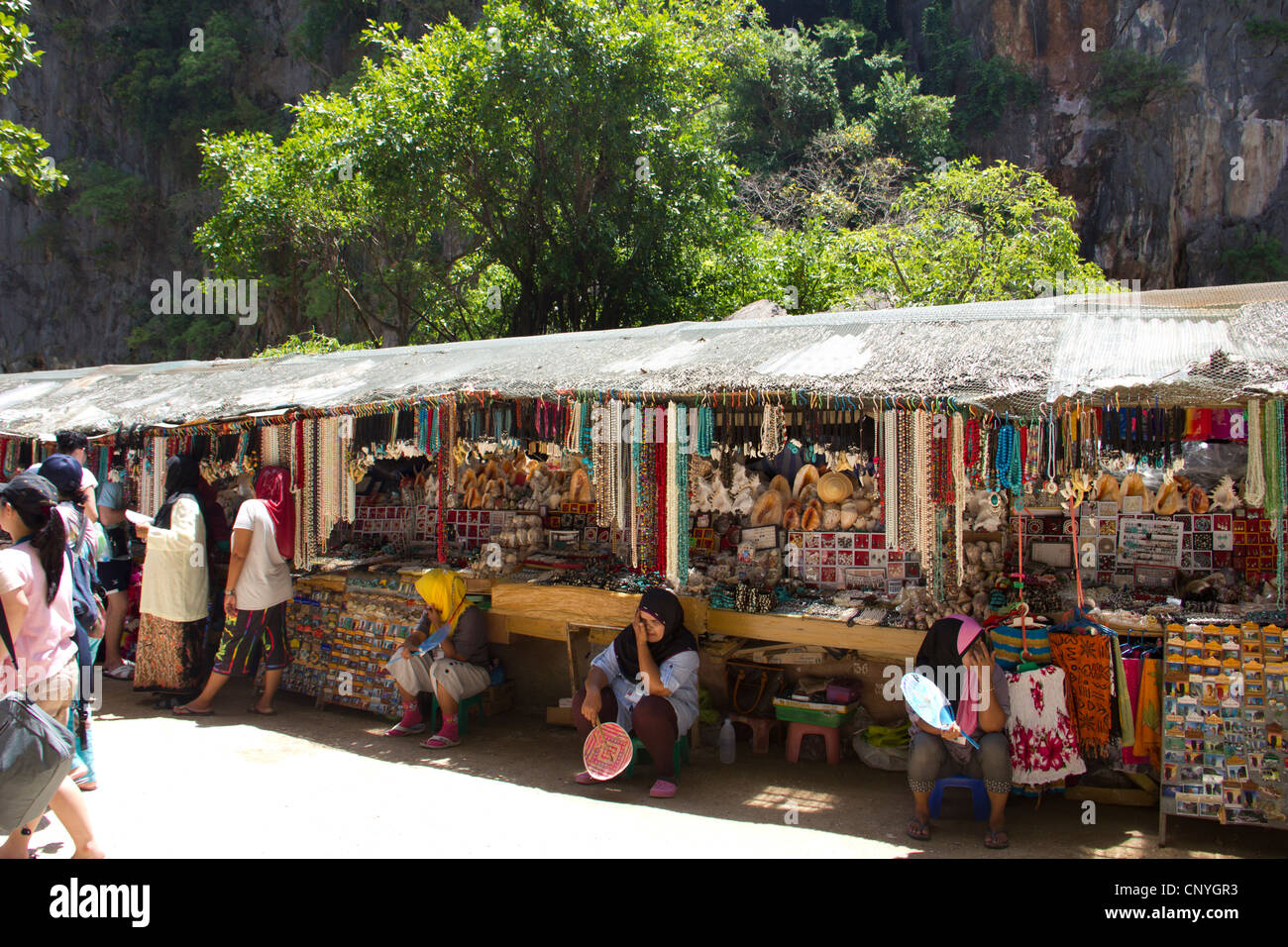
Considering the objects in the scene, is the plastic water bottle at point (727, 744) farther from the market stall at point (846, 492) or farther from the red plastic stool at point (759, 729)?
the market stall at point (846, 492)

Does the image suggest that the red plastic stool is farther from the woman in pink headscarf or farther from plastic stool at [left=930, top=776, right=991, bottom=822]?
the woman in pink headscarf

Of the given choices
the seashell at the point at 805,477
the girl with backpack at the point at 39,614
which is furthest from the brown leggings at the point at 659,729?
the girl with backpack at the point at 39,614

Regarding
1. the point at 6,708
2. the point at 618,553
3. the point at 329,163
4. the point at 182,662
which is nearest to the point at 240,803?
the point at 6,708

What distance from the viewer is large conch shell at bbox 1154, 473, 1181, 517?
5.16 m

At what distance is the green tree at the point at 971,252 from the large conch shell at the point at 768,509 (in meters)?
9.26

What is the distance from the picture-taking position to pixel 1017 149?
26.7 metres

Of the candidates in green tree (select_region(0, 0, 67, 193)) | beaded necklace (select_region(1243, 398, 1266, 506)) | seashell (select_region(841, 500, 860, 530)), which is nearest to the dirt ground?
seashell (select_region(841, 500, 860, 530))

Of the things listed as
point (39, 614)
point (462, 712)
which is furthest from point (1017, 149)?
point (39, 614)

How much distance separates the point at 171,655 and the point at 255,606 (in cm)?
75

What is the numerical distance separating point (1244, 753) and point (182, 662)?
20.3 ft

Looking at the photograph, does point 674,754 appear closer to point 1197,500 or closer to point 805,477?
point 805,477

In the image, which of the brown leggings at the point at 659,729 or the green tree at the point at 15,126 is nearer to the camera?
the brown leggings at the point at 659,729

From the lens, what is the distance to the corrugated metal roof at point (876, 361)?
163 inches

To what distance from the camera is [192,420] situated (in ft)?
21.7
